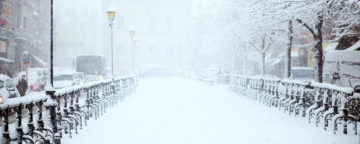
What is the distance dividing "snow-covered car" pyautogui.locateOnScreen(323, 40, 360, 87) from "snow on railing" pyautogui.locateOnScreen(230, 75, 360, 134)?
10.7ft

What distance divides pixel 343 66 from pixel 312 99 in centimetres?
619

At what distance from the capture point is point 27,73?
21.7 m

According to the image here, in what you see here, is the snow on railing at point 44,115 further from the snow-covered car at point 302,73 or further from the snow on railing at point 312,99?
the snow-covered car at point 302,73

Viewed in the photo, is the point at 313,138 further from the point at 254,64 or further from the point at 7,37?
the point at 254,64

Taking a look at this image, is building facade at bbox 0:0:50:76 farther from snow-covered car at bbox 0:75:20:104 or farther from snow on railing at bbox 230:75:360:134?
snow on railing at bbox 230:75:360:134

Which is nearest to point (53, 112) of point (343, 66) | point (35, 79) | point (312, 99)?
point (312, 99)

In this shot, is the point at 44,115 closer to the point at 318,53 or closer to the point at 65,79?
the point at 318,53

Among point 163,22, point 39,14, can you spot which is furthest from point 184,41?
point 39,14

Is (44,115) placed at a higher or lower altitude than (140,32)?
lower

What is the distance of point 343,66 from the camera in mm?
17266

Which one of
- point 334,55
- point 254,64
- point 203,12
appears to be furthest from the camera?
point 203,12

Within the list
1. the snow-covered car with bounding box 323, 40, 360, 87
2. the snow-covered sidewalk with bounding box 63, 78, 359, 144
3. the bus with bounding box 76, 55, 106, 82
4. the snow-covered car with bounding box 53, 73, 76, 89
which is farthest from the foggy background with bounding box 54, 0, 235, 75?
the snow-covered sidewalk with bounding box 63, 78, 359, 144

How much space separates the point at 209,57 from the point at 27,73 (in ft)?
110

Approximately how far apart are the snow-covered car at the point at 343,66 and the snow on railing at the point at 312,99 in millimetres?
3269
